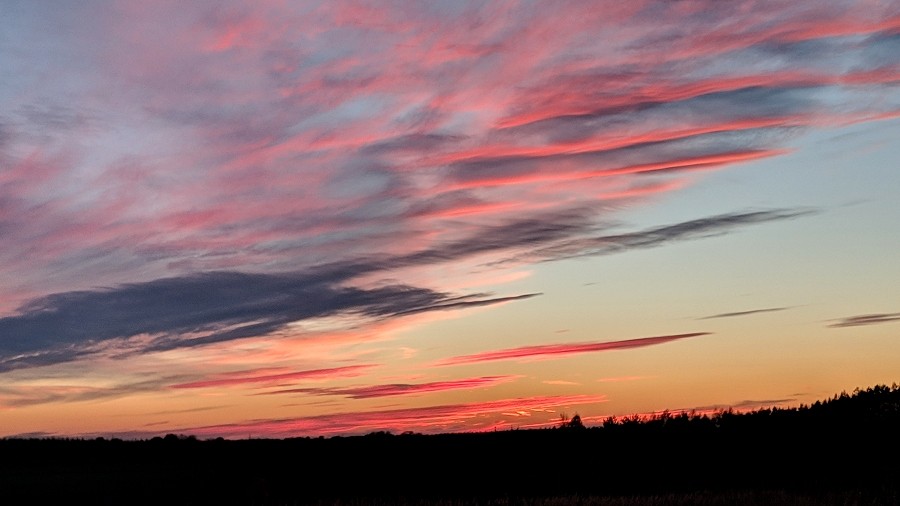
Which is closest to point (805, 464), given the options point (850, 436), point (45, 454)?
point (850, 436)

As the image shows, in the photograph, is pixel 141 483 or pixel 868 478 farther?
pixel 141 483

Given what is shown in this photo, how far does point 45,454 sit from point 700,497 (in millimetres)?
71088

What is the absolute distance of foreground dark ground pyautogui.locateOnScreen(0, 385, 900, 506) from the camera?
42.3 metres

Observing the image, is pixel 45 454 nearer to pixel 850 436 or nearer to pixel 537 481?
pixel 537 481

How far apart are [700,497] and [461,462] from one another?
34.3m

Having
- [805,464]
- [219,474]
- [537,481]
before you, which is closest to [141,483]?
[219,474]

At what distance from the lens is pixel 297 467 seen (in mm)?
64000

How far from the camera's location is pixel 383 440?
79.6 metres

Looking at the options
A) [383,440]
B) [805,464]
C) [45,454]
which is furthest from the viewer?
[45,454]

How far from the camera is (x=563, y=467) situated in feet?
182

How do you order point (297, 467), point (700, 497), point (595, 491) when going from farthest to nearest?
point (297, 467) → point (595, 491) → point (700, 497)

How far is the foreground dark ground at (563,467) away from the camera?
4234 centimetres

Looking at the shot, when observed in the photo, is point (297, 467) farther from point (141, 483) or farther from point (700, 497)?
point (700, 497)

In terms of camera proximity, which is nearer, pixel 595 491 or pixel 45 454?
pixel 595 491
